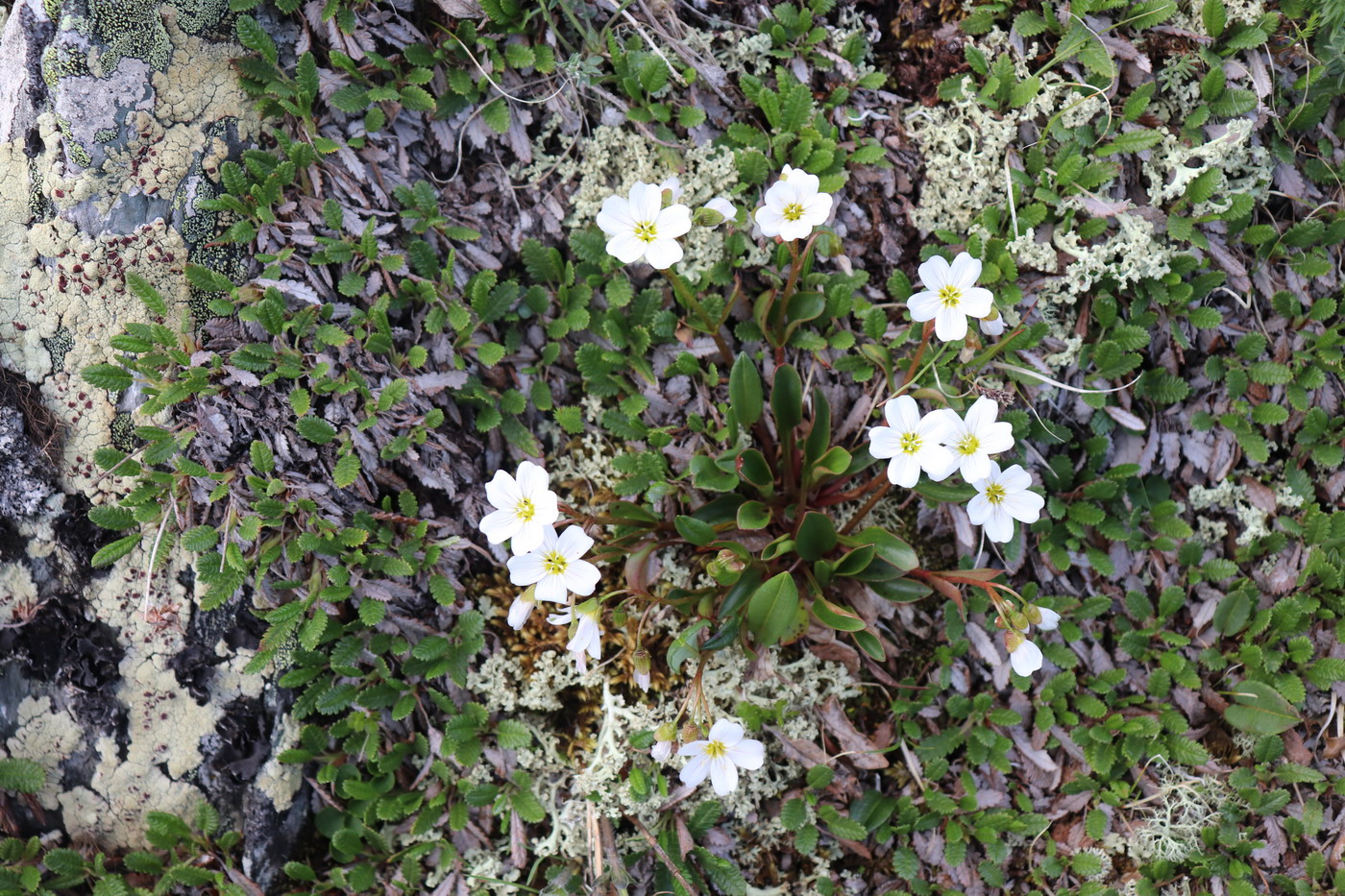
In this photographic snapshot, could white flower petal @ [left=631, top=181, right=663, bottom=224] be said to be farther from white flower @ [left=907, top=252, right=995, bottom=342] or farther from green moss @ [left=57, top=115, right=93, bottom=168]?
green moss @ [left=57, top=115, right=93, bottom=168]

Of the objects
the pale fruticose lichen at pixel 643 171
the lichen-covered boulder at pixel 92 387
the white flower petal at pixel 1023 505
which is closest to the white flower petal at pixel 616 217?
the pale fruticose lichen at pixel 643 171

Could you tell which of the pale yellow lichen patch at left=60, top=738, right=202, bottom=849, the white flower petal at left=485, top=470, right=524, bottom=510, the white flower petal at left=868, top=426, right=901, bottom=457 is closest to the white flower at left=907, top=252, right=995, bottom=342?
the white flower petal at left=868, top=426, right=901, bottom=457

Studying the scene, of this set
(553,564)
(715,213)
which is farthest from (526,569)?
(715,213)

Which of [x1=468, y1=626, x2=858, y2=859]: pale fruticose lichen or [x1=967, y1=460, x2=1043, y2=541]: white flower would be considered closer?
[x1=967, y1=460, x2=1043, y2=541]: white flower

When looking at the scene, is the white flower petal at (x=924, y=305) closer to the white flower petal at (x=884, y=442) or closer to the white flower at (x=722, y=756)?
the white flower petal at (x=884, y=442)

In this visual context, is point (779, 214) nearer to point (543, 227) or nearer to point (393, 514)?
point (543, 227)

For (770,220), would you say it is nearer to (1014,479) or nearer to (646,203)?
(646,203)
